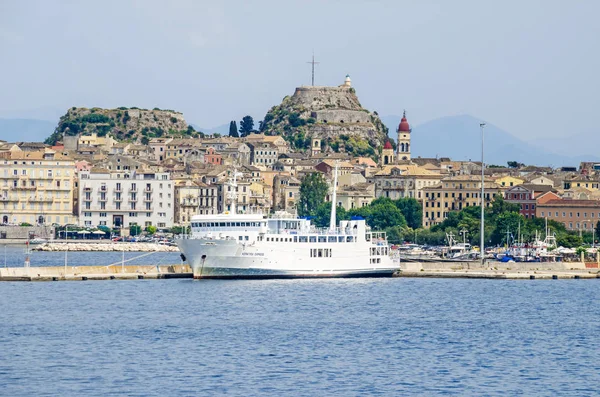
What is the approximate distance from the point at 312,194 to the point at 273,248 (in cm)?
7723

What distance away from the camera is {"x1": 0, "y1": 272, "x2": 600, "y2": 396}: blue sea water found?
150 ft

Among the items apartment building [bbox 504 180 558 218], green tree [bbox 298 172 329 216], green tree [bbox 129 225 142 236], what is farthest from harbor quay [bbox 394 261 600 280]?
green tree [bbox 298 172 329 216]

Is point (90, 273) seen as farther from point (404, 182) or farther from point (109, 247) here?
point (404, 182)

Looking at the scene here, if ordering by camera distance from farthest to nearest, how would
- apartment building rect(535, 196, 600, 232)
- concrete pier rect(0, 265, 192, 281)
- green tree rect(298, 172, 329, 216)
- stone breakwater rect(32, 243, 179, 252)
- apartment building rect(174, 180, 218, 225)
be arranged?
green tree rect(298, 172, 329, 216) < apartment building rect(174, 180, 218, 225) < apartment building rect(535, 196, 600, 232) < stone breakwater rect(32, 243, 179, 252) < concrete pier rect(0, 265, 192, 281)

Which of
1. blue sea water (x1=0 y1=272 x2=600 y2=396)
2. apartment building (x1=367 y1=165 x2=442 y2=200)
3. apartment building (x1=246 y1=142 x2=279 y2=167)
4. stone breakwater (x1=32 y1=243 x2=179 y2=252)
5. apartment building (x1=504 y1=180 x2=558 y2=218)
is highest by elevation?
apartment building (x1=246 y1=142 x2=279 y2=167)

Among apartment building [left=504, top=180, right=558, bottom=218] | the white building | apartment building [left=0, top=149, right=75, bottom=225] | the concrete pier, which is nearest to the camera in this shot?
the concrete pier

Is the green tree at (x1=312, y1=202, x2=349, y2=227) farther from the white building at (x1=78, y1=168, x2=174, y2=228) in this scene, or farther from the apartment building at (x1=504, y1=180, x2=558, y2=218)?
the apartment building at (x1=504, y1=180, x2=558, y2=218)

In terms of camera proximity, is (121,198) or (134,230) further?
(121,198)

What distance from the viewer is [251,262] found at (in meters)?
79.8

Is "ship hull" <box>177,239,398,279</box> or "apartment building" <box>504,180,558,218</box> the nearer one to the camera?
"ship hull" <box>177,239,398,279</box>

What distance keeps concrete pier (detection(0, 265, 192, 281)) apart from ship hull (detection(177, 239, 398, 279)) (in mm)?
2010

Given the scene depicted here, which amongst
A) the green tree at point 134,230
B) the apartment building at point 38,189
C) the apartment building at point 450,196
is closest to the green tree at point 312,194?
the apartment building at point 450,196

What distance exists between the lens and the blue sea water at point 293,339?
45.8 metres

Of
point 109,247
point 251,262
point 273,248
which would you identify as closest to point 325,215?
point 109,247
